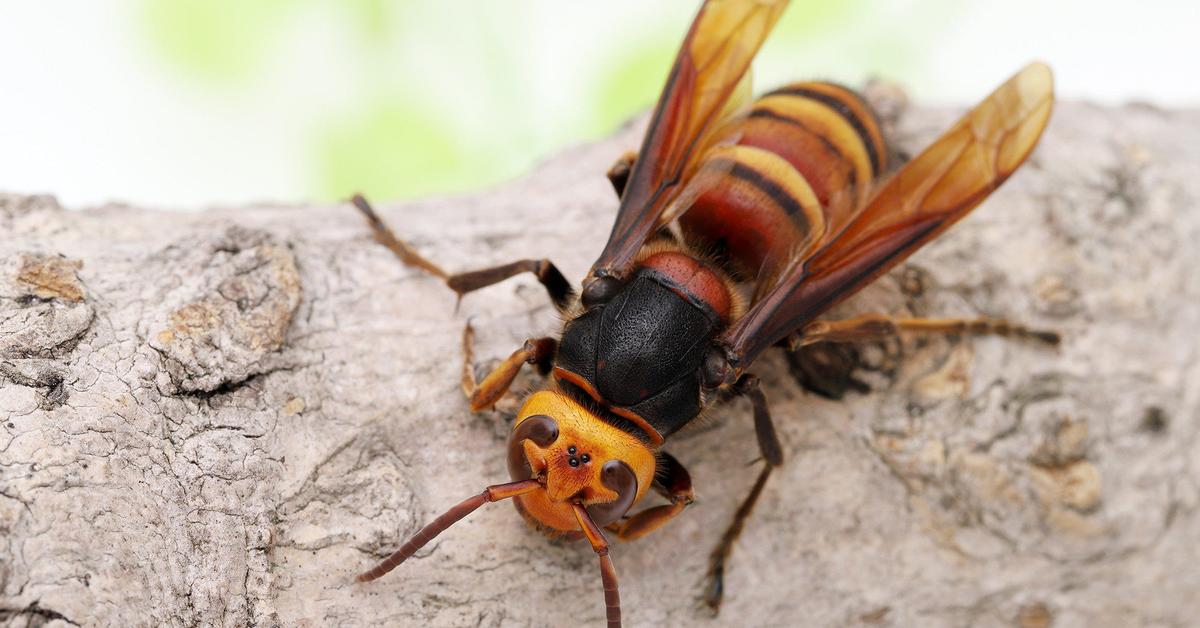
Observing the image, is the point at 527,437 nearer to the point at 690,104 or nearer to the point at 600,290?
the point at 600,290

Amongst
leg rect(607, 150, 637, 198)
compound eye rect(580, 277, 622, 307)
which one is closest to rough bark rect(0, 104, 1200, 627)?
leg rect(607, 150, 637, 198)

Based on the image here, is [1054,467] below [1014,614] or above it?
above

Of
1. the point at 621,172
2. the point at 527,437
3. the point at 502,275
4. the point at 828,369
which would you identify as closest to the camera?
the point at 527,437

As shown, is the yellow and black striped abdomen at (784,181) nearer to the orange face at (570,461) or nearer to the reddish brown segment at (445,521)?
the orange face at (570,461)

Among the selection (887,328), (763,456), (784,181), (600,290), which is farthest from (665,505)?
(784,181)

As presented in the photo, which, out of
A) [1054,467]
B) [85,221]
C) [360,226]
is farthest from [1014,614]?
[85,221]

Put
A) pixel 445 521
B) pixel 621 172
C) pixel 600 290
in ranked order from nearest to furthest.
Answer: pixel 445 521 → pixel 600 290 → pixel 621 172

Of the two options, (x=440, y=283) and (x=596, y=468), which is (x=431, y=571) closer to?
(x=596, y=468)

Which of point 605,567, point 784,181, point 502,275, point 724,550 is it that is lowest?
point 724,550
